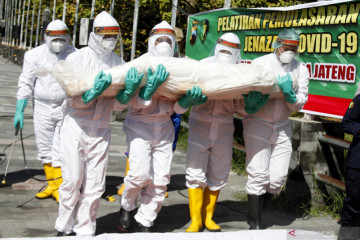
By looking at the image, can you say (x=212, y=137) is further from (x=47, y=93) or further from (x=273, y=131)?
(x=47, y=93)

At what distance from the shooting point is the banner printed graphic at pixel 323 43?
5969 millimetres

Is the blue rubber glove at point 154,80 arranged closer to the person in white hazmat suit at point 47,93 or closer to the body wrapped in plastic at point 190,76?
the body wrapped in plastic at point 190,76

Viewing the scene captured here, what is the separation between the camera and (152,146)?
5031 mm

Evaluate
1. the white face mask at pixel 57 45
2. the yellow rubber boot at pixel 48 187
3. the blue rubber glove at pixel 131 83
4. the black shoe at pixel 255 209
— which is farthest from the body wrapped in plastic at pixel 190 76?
the yellow rubber boot at pixel 48 187

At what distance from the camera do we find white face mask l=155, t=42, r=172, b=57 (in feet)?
16.5

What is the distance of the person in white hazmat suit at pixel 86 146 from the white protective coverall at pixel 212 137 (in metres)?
0.73

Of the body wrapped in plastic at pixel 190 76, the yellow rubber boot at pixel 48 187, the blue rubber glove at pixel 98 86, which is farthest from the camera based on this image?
the yellow rubber boot at pixel 48 187

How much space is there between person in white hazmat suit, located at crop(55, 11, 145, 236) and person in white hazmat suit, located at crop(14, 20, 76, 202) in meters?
1.25

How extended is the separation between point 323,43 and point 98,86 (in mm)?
3054

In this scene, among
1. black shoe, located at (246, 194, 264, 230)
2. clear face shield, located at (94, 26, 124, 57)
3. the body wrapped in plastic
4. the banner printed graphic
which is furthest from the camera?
the banner printed graphic

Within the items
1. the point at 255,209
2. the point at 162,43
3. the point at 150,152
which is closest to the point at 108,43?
the point at 162,43

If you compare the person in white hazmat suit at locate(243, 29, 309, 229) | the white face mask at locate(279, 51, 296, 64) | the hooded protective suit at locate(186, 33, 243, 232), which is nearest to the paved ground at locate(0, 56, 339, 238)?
the hooded protective suit at locate(186, 33, 243, 232)

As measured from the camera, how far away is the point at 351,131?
488 centimetres

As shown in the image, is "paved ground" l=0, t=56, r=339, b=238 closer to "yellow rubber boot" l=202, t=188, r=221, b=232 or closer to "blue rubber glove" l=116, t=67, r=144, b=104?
"yellow rubber boot" l=202, t=188, r=221, b=232
